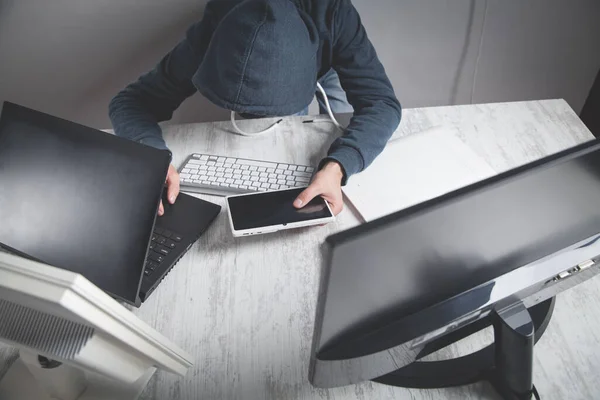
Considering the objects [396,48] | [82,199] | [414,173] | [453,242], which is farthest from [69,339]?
[396,48]

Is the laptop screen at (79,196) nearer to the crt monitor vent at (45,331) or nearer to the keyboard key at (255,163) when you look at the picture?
the crt monitor vent at (45,331)

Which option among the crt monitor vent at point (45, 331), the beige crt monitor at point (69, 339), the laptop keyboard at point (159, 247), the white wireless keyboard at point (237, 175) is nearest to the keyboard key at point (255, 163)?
the white wireless keyboard at point (237, 175)

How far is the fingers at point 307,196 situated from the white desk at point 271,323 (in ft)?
0.18

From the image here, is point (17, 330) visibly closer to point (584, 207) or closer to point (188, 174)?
point (188, 174)

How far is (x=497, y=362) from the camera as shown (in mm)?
651

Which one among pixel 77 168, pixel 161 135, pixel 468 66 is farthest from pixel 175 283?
pixel 468 66

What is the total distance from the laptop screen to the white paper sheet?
407 mm

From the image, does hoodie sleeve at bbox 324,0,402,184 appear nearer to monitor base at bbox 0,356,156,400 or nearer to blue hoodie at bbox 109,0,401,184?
blue hoodie at bbox 109,0,401,184

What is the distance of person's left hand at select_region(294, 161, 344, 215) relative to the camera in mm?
889

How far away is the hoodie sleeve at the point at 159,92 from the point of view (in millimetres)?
1069

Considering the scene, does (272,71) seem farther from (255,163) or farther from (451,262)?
(451,262)

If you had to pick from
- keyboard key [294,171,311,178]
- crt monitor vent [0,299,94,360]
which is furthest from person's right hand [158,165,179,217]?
crt monitor vent [0,299,94,360]

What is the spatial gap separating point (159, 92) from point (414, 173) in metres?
0.63

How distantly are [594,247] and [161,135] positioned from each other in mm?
874
